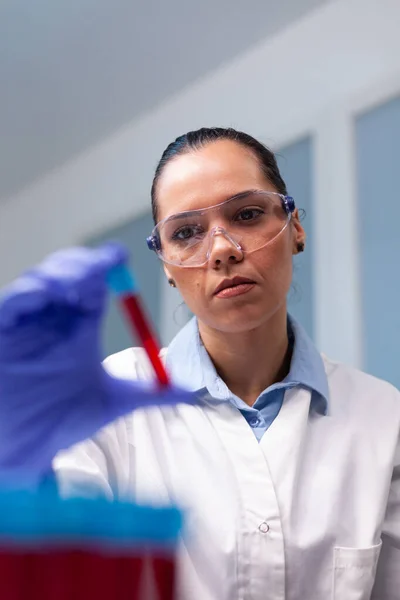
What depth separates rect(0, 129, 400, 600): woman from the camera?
0.85 metres

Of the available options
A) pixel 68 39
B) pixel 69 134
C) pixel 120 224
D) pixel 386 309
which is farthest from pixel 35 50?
pixel 386 309

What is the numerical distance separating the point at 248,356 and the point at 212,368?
6 centimetres

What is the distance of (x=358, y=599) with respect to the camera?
87 cm

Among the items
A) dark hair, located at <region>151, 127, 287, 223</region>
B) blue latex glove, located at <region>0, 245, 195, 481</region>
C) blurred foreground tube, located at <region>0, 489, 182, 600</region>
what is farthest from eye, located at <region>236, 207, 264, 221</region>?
blurred foreground tube, located at <region>0, 489, 182, 600</region>

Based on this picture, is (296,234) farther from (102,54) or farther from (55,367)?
(102,54)

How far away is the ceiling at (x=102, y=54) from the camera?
2.09 m

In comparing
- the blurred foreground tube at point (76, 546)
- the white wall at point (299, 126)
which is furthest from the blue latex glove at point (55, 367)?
the white wall at point (299, 126)

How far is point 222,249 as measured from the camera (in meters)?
0.94

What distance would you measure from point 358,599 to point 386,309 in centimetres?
93

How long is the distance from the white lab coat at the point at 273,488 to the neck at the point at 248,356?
7 centimetres

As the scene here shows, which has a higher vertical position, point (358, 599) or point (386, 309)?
point (386, 309)

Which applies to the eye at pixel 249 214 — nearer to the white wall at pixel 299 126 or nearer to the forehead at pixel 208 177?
the forehead at pixel 208 177

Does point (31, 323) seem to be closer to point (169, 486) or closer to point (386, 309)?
point (169, 486)

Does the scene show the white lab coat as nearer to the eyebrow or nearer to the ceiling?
the eyebrow
